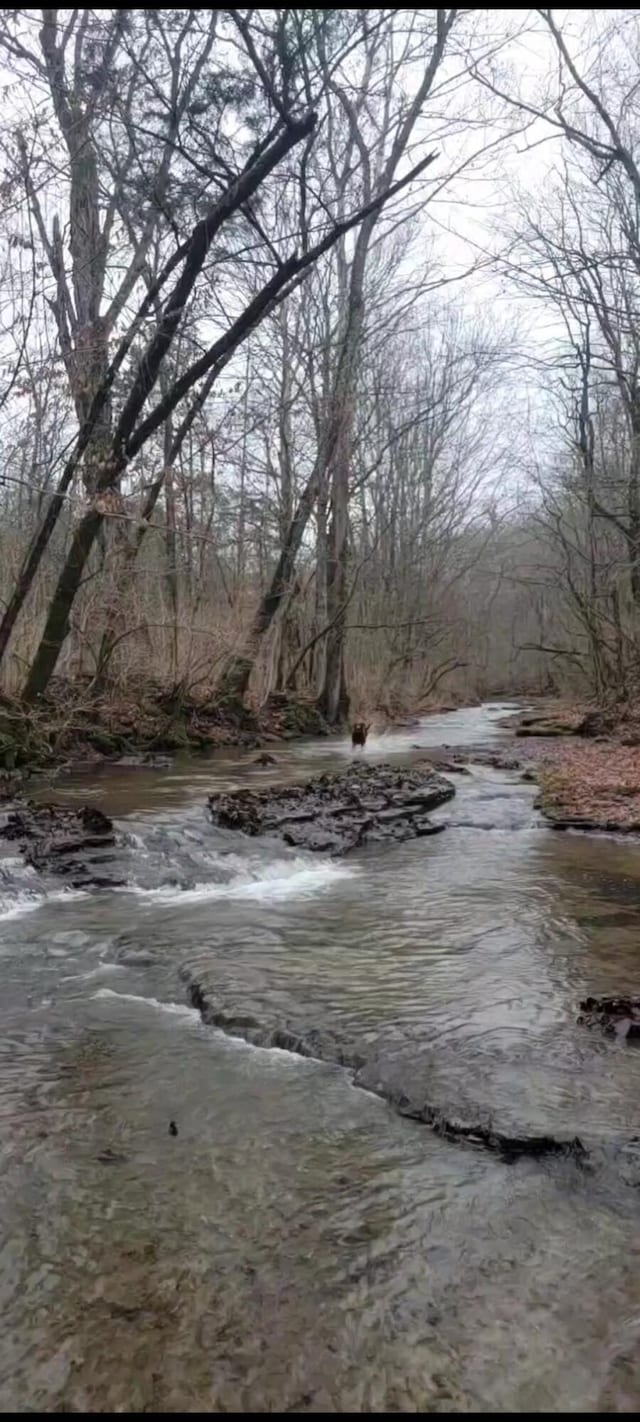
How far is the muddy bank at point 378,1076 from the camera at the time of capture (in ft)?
10.2

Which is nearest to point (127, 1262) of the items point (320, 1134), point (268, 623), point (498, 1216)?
point (320, 1134)

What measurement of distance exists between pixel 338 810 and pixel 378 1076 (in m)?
5.74

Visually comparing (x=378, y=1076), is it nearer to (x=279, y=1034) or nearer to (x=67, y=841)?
(x=279, y=1034)

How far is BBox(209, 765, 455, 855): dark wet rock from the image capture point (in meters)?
8.45

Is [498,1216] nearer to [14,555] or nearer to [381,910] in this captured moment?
[381,910]

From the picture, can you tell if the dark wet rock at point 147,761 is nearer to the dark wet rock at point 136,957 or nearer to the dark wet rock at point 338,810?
the dark wet rock at point 338,810

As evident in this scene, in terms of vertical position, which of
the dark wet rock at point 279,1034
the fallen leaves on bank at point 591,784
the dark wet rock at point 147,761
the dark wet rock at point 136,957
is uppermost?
the dark wet rock at point 147,761

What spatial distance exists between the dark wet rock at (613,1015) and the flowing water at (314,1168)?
14 cm

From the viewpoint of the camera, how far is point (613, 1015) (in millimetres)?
4145

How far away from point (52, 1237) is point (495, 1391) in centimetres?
133

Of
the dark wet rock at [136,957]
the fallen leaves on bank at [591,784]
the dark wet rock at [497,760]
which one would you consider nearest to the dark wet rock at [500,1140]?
the dark wet rock at [136,957]

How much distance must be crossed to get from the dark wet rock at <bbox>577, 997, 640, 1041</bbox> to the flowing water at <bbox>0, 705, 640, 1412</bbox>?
143 mm

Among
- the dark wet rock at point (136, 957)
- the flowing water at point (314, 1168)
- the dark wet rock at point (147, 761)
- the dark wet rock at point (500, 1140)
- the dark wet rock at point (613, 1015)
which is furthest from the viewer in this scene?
the dark wet rock at point (147, 761)

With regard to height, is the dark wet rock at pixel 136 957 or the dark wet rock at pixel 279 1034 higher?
the dark wet rock at pixel 136 957
